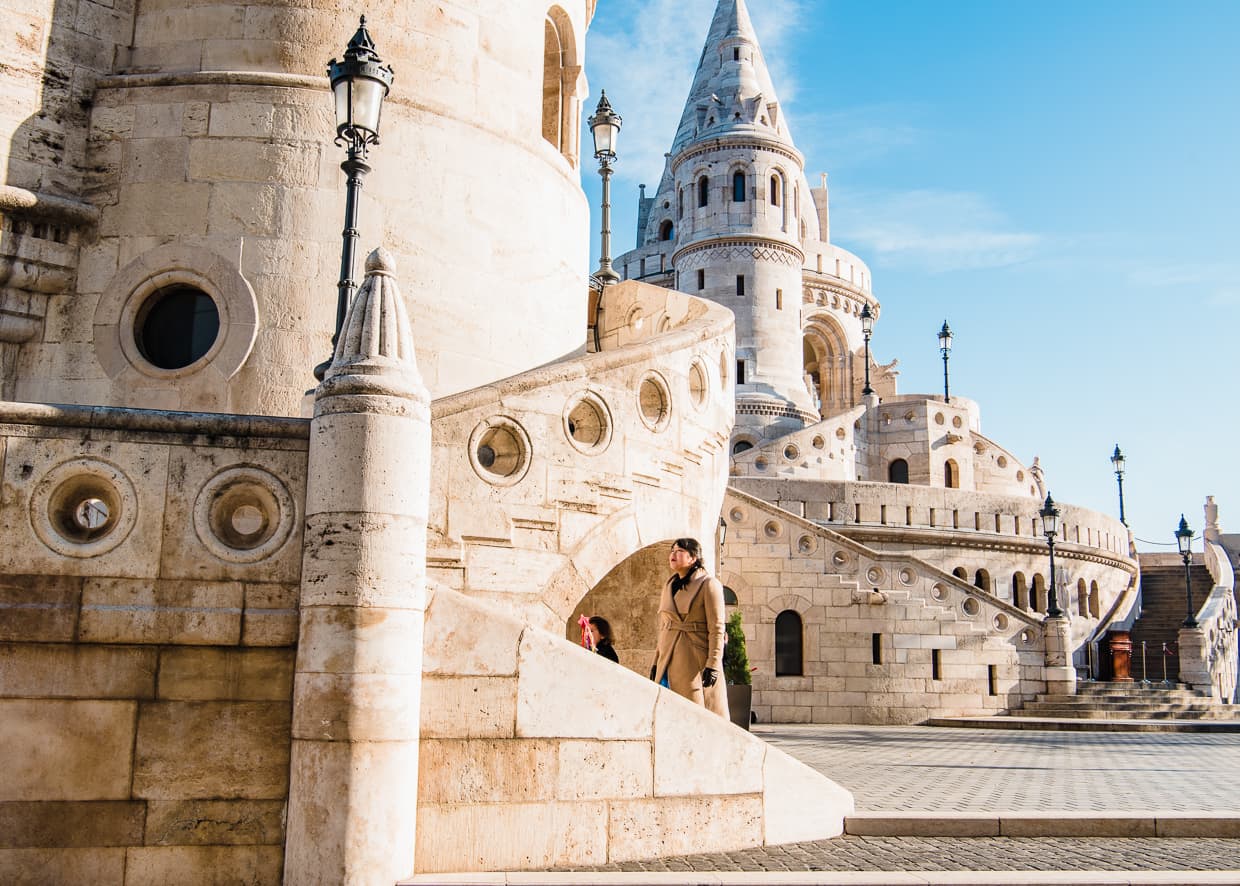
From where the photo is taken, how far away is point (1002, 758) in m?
14.1

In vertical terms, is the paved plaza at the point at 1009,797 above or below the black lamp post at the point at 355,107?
below

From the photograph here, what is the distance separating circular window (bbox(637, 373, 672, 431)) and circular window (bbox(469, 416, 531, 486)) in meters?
1.83

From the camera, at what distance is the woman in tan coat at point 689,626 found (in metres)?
8.09

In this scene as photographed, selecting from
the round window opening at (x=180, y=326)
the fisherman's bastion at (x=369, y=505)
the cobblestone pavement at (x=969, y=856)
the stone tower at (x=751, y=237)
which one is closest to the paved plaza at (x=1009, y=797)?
the cobblestone pavement at (x=969, y=856)

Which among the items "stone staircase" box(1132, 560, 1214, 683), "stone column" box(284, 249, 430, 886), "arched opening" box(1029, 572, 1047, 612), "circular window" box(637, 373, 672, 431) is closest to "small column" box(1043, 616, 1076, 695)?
"arched opening" box(1029, 572, 1047, 612)

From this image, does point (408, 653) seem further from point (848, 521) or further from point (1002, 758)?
point (848, 521)

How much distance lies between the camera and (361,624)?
5.85 m

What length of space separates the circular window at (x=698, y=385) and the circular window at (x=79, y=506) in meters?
6.92

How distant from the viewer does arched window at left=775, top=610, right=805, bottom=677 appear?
22891mm

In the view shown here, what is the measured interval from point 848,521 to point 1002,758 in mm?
15982

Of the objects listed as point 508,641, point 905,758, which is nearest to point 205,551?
point 508,641

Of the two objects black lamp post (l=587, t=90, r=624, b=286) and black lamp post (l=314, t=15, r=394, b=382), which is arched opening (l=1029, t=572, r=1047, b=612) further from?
black lamp post (l=314, t=15, r=394, b=382)

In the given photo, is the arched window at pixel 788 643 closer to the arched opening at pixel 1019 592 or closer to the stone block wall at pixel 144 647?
the arched opening at pixel 1019 592

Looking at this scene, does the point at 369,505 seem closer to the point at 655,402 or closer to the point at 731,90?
the point at 655,402
